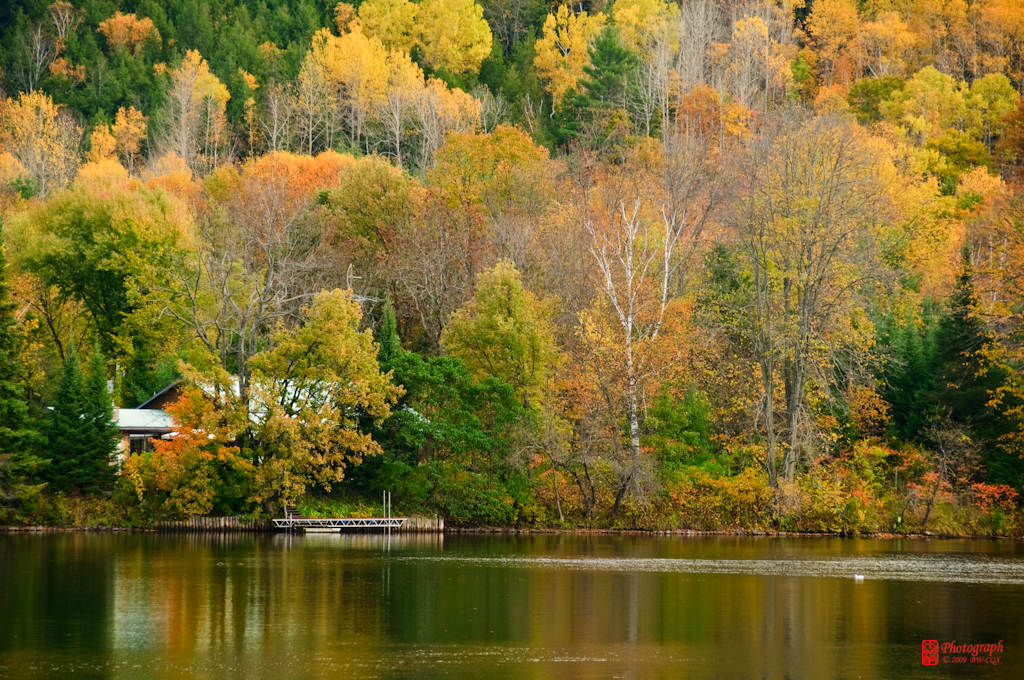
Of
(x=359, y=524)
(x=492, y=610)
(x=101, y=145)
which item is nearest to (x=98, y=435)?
(x=359, y=524)

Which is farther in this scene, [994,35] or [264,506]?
[994,35]

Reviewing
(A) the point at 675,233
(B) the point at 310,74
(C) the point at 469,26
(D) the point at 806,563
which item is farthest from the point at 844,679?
(C) the point at 469,26

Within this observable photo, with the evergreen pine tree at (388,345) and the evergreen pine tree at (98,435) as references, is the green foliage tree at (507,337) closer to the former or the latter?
the evergreen pine tree at (388,345)

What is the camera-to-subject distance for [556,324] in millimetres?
68000

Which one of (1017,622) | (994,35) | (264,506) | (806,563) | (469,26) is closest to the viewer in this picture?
(1017,622)

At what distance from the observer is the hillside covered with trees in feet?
195

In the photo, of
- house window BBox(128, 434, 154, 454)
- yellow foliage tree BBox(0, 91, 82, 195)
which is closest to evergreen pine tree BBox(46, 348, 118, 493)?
house window BBox(128, 434, 154, 454)

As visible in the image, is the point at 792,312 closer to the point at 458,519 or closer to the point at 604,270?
the point at 604,270

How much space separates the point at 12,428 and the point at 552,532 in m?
23.8

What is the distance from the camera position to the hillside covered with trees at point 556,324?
195ft

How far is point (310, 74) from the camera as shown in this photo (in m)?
114

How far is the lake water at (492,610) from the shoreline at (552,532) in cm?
510

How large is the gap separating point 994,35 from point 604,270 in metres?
64.0

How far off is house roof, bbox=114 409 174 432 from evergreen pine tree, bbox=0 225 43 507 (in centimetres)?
530
